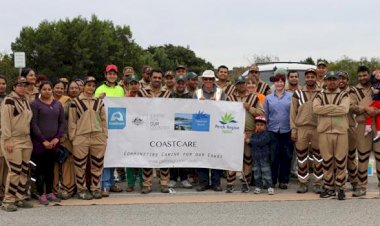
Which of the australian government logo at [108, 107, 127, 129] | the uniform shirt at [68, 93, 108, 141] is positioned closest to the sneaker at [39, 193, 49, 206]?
the uniform shirt at [68, 93, 108, 141]

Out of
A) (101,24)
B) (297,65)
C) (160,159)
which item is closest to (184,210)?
(160,159)

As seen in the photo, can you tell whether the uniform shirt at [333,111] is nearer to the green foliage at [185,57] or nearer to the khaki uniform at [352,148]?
the khaki uniform at [352,148]

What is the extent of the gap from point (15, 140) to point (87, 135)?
1.25m

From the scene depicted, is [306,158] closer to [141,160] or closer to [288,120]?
[288,120]

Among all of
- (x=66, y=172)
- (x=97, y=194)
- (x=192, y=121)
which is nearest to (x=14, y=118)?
(x=66, y=172)

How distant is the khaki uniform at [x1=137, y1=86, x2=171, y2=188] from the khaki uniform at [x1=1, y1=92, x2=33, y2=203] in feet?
7.59

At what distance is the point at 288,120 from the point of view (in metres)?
9.45

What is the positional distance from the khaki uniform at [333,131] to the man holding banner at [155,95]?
284 centimetres

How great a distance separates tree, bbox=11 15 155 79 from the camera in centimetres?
3788

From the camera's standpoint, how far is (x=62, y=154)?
28.0ft

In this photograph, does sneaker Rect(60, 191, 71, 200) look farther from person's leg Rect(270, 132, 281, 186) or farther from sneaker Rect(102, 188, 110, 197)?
person's leg Rect(270, 132, 281, 186)

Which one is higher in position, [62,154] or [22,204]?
[62,154]

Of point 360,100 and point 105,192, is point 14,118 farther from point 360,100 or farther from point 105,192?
point 360,100

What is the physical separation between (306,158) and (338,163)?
698mm
